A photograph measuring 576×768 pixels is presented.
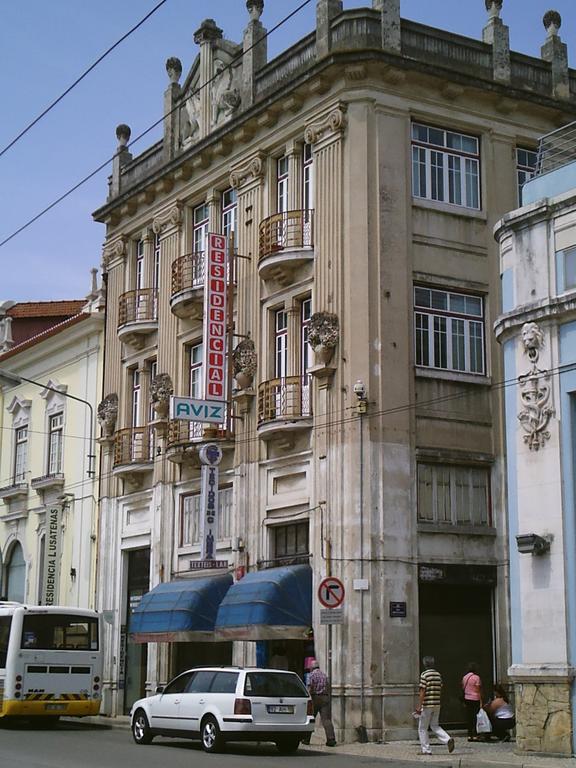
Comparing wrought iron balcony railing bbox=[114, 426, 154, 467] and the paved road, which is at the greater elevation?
wrought iron balcony railing bbox=[114, 426, 154, 467]

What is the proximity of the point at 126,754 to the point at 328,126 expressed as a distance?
14.7m

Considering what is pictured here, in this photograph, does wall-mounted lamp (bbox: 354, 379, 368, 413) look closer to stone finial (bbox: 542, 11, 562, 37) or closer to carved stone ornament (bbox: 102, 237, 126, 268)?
stone finial (bbox: 542, 11, 562, 37)

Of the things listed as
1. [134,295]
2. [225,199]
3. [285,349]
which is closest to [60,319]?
[134,295]

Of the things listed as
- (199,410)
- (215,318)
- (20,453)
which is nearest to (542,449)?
(199,410)

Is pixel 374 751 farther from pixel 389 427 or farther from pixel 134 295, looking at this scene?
pixel 134 295

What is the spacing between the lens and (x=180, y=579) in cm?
3177

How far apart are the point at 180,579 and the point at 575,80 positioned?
16010 millimetres

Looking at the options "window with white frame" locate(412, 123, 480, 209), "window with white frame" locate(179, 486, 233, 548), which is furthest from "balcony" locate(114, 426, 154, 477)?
"window with white frame" locate(412, 123, 480, 209)

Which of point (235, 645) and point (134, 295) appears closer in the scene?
point (235, 645)

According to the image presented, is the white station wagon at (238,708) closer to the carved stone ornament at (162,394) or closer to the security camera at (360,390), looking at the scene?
the security camera at (360,390)

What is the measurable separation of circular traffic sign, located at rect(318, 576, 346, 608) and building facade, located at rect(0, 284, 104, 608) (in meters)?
13.9

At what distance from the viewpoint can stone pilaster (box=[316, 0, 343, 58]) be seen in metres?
28.4

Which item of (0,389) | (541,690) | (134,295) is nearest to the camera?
(541,690)

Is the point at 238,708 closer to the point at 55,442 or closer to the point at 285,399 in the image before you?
the point at 285,399
